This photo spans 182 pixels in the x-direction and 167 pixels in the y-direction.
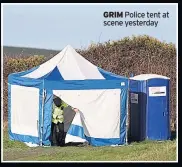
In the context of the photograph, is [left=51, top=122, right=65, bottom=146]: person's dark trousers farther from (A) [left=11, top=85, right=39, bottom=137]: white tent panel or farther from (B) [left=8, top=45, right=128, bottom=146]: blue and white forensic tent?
(A) [left=11, top=85, right=39, bottom=137]: white tent panel

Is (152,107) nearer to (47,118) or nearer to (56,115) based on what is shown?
(56,115)

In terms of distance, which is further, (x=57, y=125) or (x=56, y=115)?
(x=57, y=125)

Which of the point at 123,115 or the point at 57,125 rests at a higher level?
the point at 123,115

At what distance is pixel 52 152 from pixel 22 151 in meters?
0.89

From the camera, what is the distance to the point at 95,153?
11141mm

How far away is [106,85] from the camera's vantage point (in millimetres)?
12297

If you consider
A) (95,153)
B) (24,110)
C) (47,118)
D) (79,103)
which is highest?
(79,103)

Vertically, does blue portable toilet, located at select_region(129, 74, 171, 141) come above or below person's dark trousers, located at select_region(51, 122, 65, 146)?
above

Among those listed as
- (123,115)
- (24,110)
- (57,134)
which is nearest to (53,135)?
(57,134)

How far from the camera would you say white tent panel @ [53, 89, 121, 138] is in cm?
1226

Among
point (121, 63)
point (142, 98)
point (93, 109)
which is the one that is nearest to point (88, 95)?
point (93, 109)

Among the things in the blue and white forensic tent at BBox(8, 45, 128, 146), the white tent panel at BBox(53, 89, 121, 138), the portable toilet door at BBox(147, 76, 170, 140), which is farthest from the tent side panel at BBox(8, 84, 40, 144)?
the portable toilet door at BBox(147, 76, 170, 140)

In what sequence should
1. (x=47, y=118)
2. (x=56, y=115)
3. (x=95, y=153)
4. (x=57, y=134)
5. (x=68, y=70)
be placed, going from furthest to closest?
(x=68, y=70), (x=57, y=134), (x=56, y=115), (x=47, y=118), (x=95, y=153)

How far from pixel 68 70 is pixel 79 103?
3.19ft
